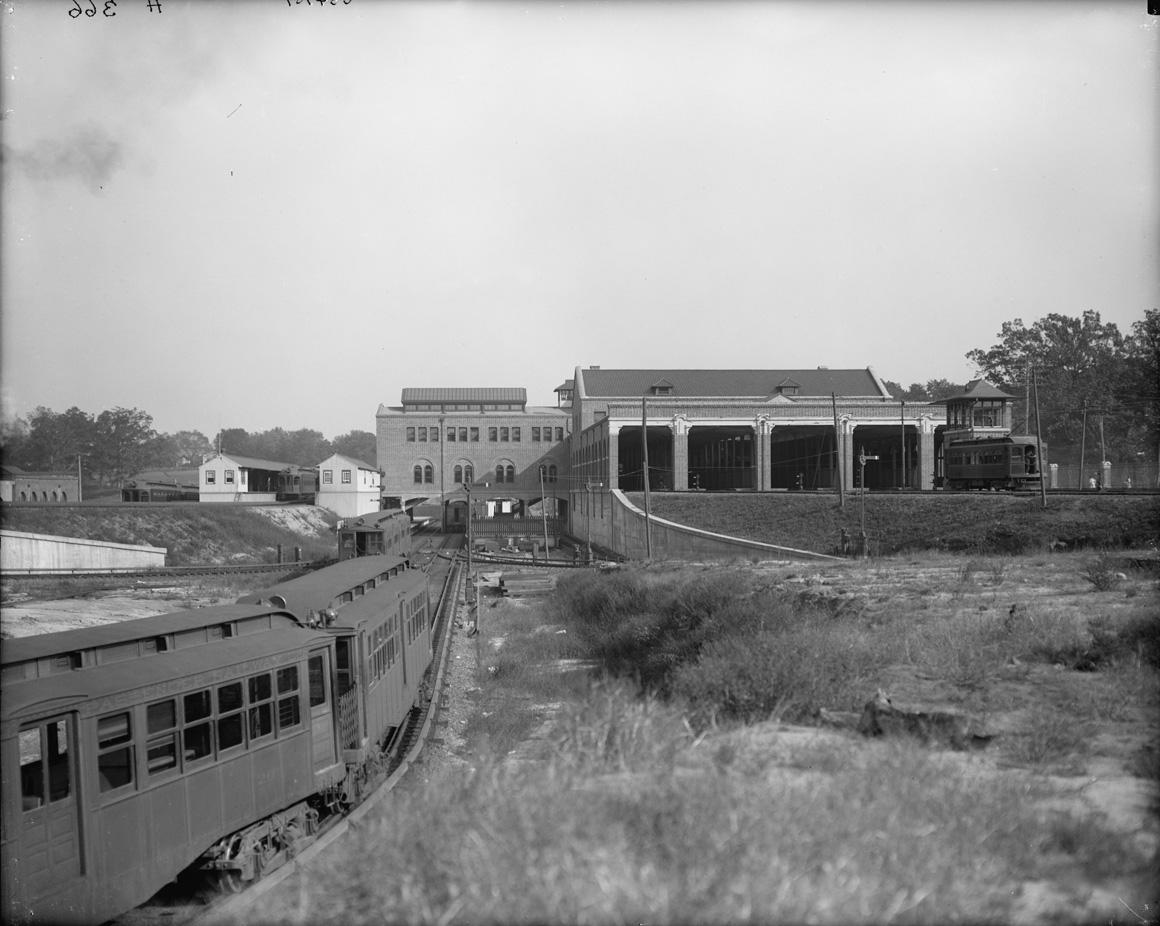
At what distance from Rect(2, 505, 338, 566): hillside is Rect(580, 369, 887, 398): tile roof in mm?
26685

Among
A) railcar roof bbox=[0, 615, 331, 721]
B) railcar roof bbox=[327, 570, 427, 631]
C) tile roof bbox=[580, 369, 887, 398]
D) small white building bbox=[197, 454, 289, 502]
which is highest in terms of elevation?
tile roof bbox=[580, 369, 887, 398]

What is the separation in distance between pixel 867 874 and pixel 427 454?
75157 mm

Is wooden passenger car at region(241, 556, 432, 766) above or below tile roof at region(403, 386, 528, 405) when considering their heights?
below

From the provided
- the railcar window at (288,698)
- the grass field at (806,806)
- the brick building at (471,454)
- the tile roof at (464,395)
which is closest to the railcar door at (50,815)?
the railcar window at (288,698)

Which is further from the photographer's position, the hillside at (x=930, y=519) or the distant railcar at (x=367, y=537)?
the hillside at (x=930, y=519)

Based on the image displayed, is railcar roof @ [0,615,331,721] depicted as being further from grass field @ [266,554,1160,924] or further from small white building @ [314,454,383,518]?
small white building @ [314,454,383,518]

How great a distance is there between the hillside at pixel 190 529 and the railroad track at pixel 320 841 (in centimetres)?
2801

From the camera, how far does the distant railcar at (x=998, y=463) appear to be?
138 feet

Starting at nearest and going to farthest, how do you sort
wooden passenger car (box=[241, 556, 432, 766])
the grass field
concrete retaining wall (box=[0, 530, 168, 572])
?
the grass field, wooden passenger car (box=[241, 556, 432, 766]), concrete retaining wall (box=[0, 530, 168, 572])

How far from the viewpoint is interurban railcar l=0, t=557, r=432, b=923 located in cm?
709

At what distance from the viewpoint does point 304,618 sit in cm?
1142

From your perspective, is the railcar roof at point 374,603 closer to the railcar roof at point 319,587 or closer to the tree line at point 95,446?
the railcar roof at point 319,587

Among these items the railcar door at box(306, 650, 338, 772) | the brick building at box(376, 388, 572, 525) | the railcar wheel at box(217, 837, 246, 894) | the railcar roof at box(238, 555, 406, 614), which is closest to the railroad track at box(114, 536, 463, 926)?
the railcar wheel at box(217, 837, 246, 894)

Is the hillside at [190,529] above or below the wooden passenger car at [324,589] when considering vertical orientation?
below
